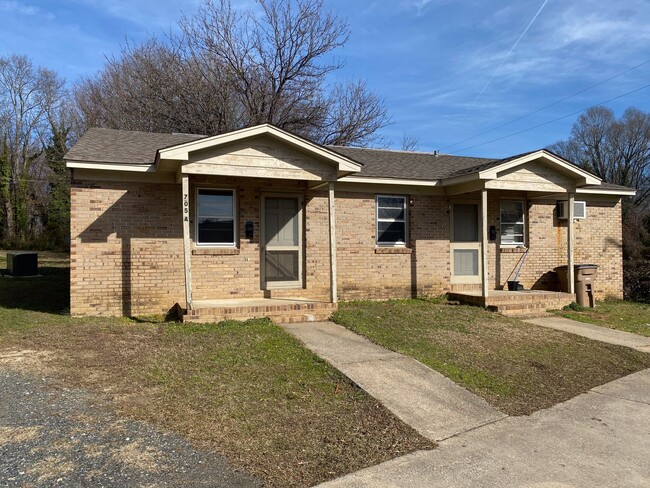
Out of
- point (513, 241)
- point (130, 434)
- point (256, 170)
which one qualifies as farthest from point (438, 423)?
point (513, 241)

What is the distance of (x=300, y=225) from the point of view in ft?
35.0

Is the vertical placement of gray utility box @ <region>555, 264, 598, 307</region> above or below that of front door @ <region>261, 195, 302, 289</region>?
below

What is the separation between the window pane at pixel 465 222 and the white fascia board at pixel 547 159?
180 centimetres

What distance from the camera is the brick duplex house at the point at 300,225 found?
29.5 ft

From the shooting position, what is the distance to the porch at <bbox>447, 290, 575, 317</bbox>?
10.5 meters

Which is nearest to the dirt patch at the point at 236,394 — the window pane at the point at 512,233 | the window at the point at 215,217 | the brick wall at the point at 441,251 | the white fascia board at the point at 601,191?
the window at the point at 215,217

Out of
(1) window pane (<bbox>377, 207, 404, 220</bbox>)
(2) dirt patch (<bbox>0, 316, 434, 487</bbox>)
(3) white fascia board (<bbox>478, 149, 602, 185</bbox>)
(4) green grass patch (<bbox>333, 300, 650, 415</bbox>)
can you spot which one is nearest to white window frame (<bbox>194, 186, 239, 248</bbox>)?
(2) dirt patch (<bbox>0, 316, 434, 487</bbox>)

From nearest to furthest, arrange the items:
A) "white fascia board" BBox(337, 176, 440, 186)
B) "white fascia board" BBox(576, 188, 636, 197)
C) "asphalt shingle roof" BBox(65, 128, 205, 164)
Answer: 1. "asphalt shingle roof" BBox(65, 128, 205, 164)
2. "white fascia board" BBox(337, 176, 440, 186)
3. "white fascia board" BBox(576, 188, 636, 197)

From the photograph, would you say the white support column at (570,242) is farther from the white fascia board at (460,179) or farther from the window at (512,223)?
the white fascia board at (460,179)

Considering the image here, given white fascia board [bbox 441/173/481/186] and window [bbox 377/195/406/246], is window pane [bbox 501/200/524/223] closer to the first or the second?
white fascia board [bbox 441/173/481/186]

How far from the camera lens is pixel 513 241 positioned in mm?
12758

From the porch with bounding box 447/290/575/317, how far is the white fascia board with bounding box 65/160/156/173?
7.39m

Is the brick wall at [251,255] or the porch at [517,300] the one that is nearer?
the brick wall at [251,255]

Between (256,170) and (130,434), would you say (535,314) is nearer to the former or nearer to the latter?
(256,170)
